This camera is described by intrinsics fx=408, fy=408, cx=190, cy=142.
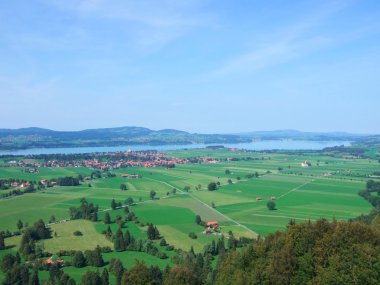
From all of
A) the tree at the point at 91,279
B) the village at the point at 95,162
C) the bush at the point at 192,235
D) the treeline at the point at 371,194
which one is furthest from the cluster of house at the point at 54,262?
the village at the point at 95,162

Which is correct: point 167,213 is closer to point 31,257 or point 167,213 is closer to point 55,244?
point 55,244

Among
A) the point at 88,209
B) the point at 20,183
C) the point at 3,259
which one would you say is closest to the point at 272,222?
the point at 88,209

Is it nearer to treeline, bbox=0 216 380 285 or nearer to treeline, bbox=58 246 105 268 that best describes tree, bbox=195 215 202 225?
treeline, bbox=58 246 105 268

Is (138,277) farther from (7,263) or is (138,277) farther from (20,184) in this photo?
(20,184)

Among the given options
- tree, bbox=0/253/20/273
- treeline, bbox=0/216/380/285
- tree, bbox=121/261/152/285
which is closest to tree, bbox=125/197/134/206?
tree, bbox=0/253/20/273

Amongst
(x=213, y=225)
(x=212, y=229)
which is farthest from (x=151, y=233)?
(x=213, y=225)

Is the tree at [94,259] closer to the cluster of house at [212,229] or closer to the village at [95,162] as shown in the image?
the cluster of house at [212,229]
